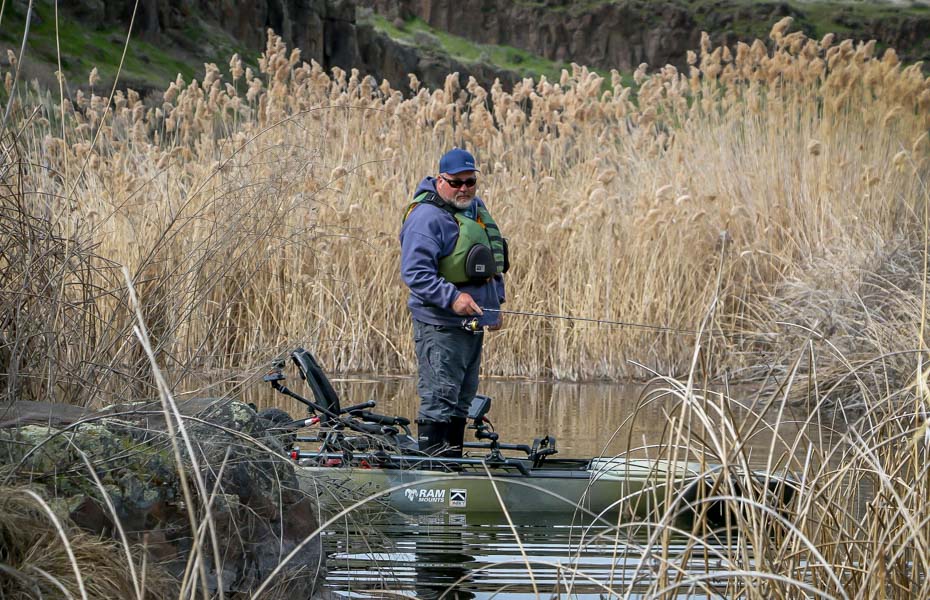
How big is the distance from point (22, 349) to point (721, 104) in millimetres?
9798

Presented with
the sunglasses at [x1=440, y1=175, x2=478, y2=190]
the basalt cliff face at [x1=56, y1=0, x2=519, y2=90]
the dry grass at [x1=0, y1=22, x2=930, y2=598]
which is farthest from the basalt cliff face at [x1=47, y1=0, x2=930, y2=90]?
the sunglasses at [x1=440, y1=175, x2=478, y2=190]

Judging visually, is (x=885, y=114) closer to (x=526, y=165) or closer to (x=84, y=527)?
(x=526, y=165)

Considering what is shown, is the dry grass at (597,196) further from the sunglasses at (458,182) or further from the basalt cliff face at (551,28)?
the basalt cliff face at (551,28)

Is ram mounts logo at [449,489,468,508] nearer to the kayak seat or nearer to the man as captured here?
the man

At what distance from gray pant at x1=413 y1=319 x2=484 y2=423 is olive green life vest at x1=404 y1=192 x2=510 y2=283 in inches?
12.4

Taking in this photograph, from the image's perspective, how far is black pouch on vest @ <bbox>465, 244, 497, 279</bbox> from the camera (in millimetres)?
7438

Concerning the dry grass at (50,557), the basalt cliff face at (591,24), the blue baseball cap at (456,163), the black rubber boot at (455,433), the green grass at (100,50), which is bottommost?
the black rubber boot at (455,433)

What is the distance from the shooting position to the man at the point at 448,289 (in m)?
7.38

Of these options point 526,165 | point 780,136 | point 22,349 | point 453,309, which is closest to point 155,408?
point 22,349

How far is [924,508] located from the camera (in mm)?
3123

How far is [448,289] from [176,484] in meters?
3.36

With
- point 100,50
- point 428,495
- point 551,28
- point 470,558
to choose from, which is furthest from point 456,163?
point 551,28

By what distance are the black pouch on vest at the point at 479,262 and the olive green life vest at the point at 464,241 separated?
0.7 inches

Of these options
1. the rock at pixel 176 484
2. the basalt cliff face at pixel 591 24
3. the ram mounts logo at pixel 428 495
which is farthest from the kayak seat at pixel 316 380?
→ the basalt cliff face at pixel 591 24
